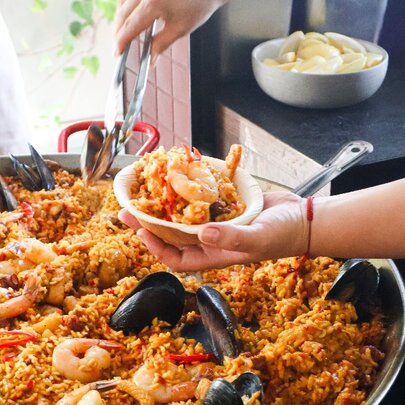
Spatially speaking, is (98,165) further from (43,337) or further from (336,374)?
(336,374)

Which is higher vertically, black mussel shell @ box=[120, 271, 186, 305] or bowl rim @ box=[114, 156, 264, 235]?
bowl rim @ box=[114, 156, 264, 235]

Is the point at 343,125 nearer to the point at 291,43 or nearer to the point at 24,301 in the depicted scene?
the point at 291,43

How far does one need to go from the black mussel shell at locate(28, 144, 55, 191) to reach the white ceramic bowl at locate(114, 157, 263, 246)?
528mm

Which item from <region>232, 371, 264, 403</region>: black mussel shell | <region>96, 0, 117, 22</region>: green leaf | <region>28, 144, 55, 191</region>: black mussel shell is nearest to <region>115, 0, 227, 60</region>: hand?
<region>28, 144, 55, 191</region>: black mussel shell

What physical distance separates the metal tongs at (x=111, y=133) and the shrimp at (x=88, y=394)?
27.9 inches

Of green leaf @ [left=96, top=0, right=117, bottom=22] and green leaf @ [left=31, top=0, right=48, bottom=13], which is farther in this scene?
green leaf @ [left=96, top=0, right=117, bottom=22]

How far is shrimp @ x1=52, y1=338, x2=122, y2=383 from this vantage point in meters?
1.33

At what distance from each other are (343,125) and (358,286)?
95cm

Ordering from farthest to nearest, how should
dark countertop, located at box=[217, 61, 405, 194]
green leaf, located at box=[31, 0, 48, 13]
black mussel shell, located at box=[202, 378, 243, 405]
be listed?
green leaf, located at box=[31, 0, 48, 13] < dark countertop, located at box=[217, 61, 405, 194] < black mussel shell, located at box=[202, 378, 243, 405]

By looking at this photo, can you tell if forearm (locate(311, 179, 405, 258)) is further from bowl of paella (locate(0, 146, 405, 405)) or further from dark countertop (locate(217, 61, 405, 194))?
dark countertop (locate(217, 61, 405, 194))

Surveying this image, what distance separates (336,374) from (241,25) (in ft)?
5.35

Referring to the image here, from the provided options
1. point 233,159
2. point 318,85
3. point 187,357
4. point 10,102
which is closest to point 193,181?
point 233,159

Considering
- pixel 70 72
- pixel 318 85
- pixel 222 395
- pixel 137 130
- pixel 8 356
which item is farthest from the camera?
pixel 70 72

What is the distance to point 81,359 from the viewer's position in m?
1.35
